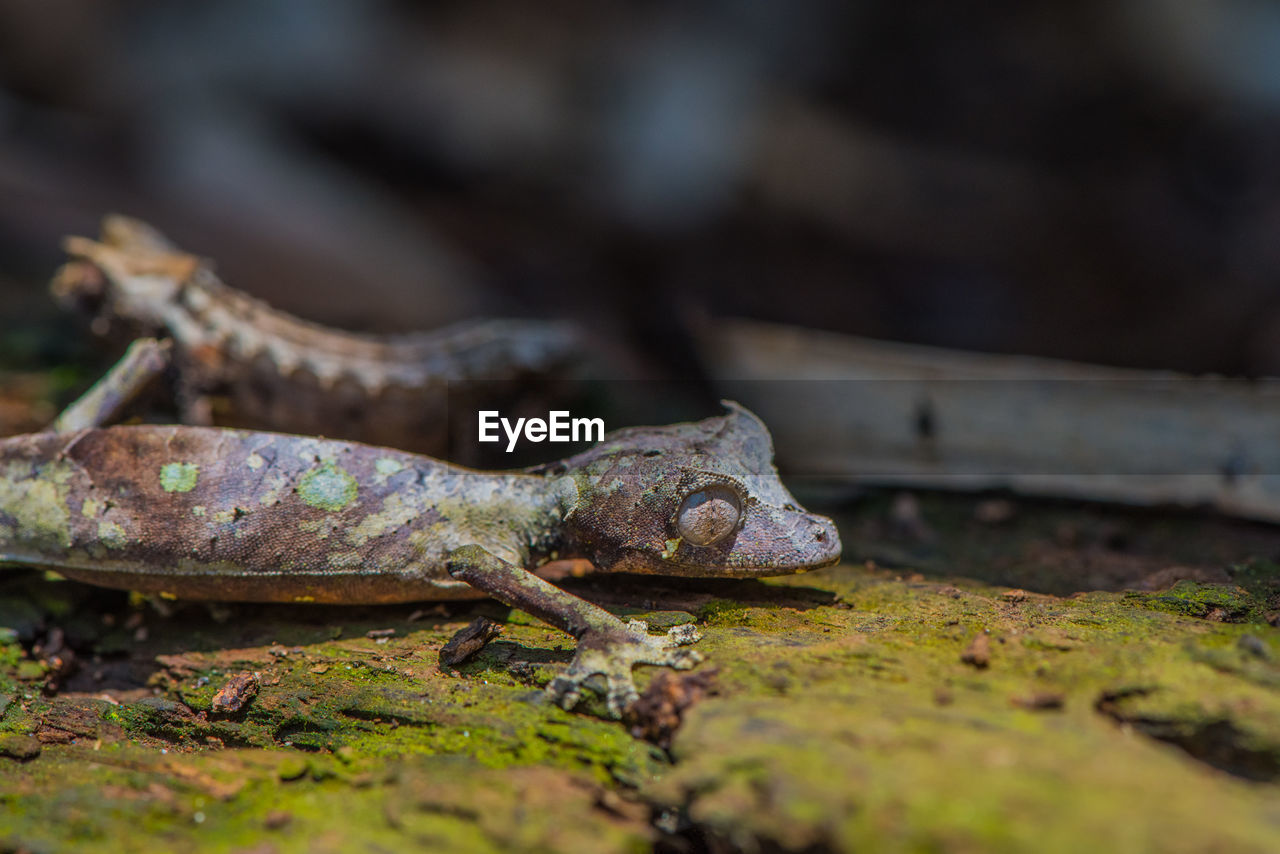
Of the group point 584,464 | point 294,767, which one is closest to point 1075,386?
point 584,464

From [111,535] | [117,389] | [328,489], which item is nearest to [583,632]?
[328,489]

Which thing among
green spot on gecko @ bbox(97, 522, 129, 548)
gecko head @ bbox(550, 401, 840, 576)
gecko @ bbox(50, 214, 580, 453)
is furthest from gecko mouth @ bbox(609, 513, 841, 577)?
gecko @ bbox(50, 214, 580, 453)

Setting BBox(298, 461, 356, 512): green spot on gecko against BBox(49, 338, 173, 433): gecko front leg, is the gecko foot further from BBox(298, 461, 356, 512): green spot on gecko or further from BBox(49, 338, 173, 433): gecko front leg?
BBox(49, 338, 173, 433): gecko front leg

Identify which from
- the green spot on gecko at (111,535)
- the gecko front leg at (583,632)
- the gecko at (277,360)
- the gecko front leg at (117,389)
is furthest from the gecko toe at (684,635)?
the gecko front leg at (117,389)

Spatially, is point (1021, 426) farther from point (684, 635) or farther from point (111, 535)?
point (111, 535)

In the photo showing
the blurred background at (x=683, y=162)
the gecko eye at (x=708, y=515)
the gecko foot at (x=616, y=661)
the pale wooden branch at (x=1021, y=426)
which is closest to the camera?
the gecko foot at (x=616, y=661)

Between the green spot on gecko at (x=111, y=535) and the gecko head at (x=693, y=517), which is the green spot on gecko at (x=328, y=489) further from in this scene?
the gecko head at (x=693, y=517)
